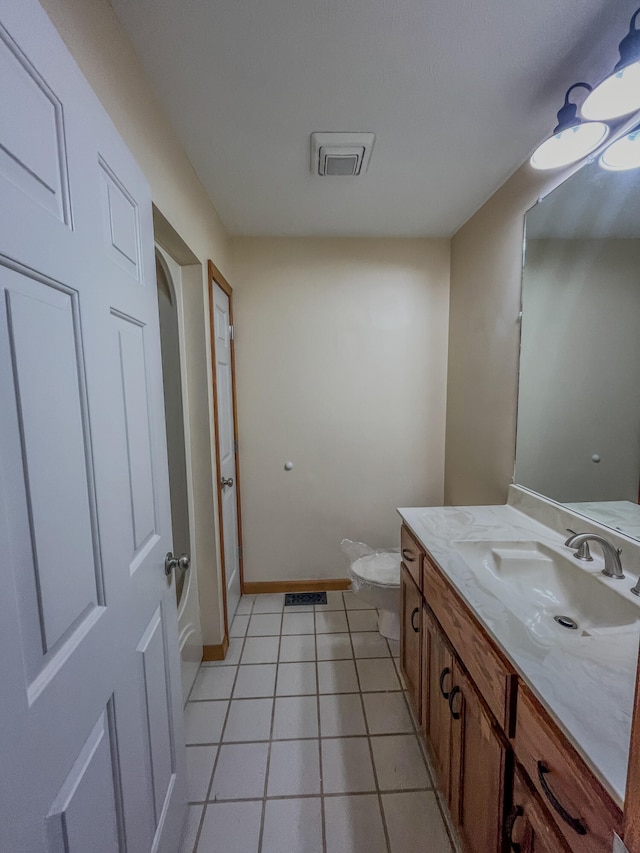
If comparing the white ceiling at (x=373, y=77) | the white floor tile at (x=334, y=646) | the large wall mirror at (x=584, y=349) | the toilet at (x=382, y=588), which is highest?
the white ceiling at (x=373, y=77)

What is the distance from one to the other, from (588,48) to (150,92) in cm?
132

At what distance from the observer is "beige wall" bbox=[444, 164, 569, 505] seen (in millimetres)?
1560

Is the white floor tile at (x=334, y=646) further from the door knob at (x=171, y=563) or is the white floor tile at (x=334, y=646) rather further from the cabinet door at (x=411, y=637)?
the door knob at (x=171, y=563)

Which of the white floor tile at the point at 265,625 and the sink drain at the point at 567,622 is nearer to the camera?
the sink drain at the point at 567,622

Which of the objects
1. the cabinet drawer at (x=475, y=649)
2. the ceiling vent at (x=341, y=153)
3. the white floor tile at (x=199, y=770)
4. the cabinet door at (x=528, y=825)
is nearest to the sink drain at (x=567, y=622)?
the cabinet drawer at (x=475, y=649)

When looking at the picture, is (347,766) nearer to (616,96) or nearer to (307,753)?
(307,753)

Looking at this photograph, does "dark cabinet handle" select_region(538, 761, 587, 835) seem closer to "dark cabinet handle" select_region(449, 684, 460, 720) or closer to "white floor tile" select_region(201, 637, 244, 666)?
"dark cabinet handle" select_region(449, 684, 460, 720)

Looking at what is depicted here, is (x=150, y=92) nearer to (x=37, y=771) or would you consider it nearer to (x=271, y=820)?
(x=37, y=771)

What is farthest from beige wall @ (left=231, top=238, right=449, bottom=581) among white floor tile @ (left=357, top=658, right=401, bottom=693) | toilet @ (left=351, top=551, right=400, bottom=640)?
white floor tile @ (left=357, top=658, right=401, bottom=693)

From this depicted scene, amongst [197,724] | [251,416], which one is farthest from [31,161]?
[197,724]

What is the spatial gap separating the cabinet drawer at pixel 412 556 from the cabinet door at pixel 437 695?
123 mm

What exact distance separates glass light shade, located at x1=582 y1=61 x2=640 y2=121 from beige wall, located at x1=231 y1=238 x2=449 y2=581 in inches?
48.0

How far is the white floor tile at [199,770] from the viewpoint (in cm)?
121

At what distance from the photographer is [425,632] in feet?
4.15
